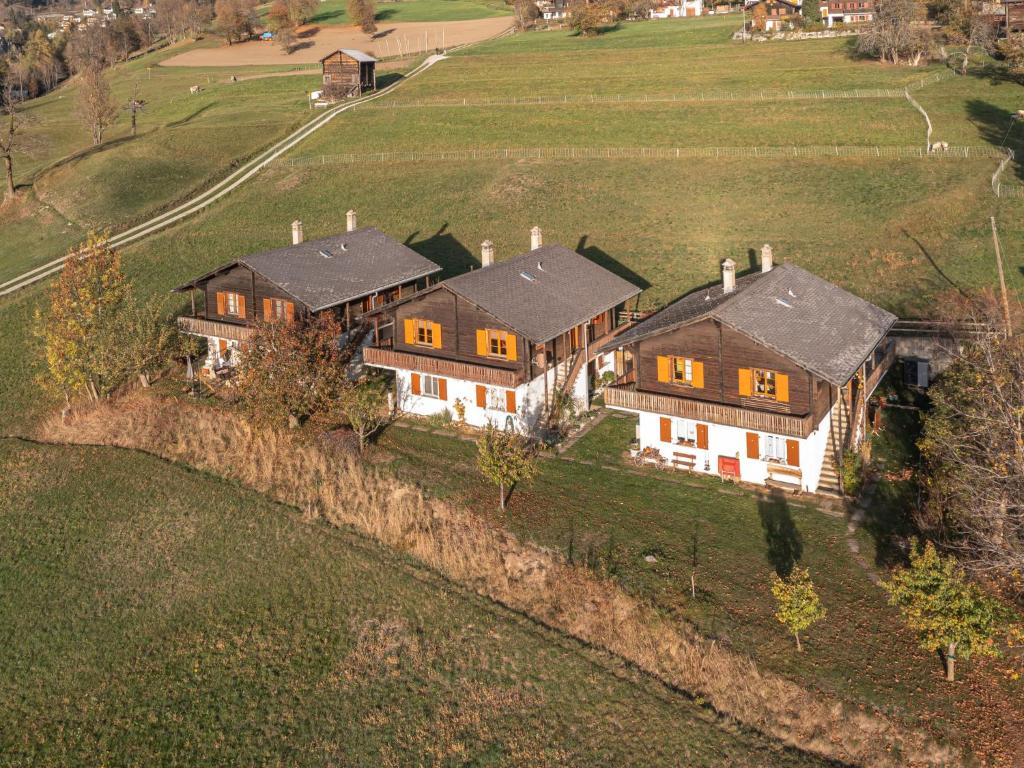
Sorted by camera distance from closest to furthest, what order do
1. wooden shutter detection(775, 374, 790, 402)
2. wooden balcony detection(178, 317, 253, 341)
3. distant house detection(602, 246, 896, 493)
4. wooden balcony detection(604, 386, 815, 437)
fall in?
1. wooden balcony detection(604, 386, 815, 437)
2. distant house detection(602, 246, 896, 493)
3. wooden shutter detection(775, 374, 790, 402)
4. wooden balcony detection(178, 317, 253, 341)

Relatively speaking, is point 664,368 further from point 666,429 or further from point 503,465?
point 503,465

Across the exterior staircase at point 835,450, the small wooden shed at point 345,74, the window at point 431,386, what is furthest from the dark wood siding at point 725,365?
the small wooden shed at point 345,74

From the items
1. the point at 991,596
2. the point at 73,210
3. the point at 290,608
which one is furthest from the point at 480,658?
the point at 73,210

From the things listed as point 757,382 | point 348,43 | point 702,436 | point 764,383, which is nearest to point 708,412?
point 702,436

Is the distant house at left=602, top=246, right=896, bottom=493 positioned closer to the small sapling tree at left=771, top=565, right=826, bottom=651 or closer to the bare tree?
the small sapling tree at left=771, top=565, right=826, bottom=651

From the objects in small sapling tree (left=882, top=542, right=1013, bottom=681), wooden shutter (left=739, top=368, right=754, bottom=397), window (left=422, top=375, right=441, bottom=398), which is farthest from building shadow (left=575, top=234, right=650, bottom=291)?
small sapling tree (left=882, top=542, right=1013, bottom=681)

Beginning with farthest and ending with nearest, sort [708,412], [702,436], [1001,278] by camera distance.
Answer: [1001,278]
[702,436]
[708,412]
